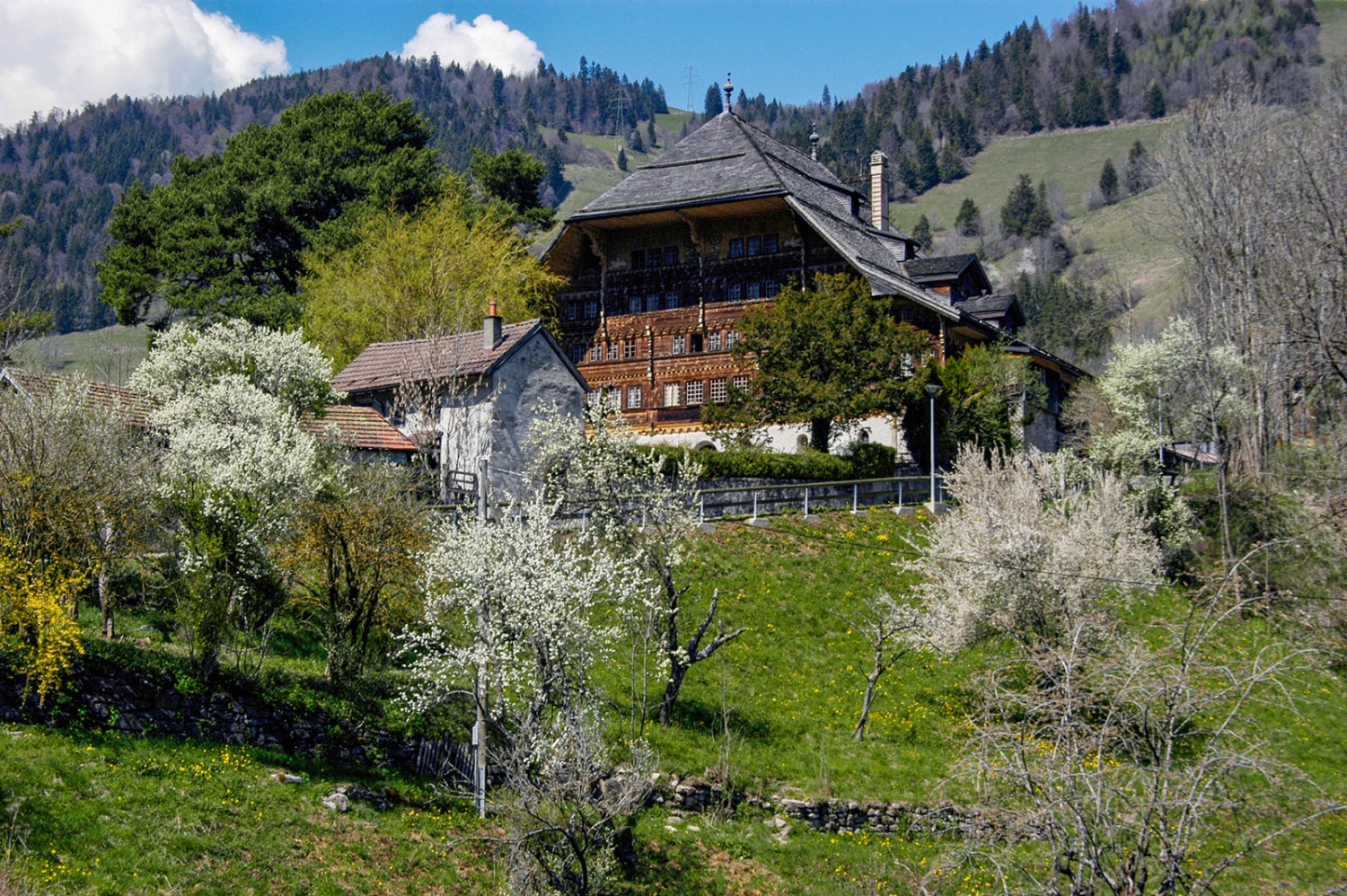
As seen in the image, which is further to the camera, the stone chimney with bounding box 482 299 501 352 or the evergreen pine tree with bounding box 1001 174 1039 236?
the evergreen pine tree with bounding box 1001 174 1039 236

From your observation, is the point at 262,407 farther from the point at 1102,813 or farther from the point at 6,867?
the point at 1102,813

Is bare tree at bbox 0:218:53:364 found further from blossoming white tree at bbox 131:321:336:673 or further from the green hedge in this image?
the green hedge

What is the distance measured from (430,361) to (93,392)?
10.3 meters

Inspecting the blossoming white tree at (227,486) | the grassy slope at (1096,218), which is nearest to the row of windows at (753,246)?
the blossoming white tree at (227,486)

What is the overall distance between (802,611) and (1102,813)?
1895 centimetres

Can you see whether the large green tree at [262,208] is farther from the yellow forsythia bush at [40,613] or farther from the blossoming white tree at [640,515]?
the yellow forsythia bush at [40,613]

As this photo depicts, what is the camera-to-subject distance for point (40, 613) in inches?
781

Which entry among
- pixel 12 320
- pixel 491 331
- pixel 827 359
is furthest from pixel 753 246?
pixel 12 320

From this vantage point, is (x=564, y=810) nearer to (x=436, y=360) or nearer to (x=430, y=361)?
(x=430, y=361)

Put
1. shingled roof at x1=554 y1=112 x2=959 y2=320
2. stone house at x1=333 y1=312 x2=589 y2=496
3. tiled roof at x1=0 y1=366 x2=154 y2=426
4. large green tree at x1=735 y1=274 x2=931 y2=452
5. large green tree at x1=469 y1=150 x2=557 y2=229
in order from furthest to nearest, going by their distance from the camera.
A: 1. large green tree at x1=469 y1=150 x2=557 y2=229
2. shingled roof at x1=554 y1=112 x2=959 y2=320
3. large green tree at x1=735 y1=274 x2=931 y2=452
4. stone house at x1=333 y1=312 x2=589 y2=496
5. tiled roof at x1=0 y1=366 x2=154 y2=426

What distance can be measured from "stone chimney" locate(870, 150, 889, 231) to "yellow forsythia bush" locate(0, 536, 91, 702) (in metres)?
50.9

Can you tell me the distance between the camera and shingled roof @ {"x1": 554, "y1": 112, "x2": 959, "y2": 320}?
169ft

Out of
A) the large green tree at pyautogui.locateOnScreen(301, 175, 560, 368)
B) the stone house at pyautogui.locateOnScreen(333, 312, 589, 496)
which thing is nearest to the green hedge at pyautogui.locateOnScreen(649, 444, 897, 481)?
the stone house at pyautogui.locateOnScreen(333, 312, 589, 496)

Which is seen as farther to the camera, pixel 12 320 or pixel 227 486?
pixel 12 320
